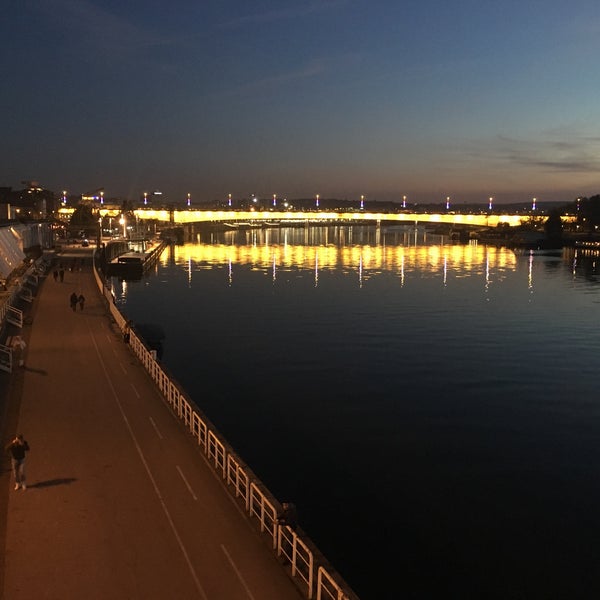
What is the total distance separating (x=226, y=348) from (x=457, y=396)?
13.0 m

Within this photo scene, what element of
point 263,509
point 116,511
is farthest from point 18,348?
point 263,509

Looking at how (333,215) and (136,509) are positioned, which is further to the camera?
(333,215)

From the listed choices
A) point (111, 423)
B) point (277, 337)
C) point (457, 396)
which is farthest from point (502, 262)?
point (111, 423)

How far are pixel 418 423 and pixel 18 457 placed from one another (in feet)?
45.4

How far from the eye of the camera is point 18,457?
39.0 ft

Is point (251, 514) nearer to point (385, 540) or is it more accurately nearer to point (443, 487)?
point (385, 540)

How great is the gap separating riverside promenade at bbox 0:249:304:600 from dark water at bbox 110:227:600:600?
358cm

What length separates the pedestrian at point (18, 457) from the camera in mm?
11789

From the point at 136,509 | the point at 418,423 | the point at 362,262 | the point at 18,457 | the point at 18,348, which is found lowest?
the point at 418,423

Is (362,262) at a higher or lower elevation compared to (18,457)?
lower

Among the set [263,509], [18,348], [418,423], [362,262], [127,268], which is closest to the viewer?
[263,509]

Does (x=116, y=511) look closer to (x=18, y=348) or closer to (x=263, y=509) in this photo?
(x=263, y=509)

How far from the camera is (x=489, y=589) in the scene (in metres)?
12.6

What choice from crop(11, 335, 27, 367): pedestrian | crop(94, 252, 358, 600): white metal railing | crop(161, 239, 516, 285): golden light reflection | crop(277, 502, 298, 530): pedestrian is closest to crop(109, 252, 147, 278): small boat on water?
crop(161, 239, 516, 285): golden light reflection
